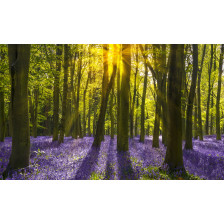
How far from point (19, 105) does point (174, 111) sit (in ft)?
15.9

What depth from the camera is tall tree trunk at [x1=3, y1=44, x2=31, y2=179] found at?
5059mm

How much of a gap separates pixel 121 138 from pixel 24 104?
512 centimetres

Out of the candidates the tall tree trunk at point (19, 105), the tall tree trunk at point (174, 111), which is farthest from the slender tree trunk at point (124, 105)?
the tall tree trunk at point (19, 105)

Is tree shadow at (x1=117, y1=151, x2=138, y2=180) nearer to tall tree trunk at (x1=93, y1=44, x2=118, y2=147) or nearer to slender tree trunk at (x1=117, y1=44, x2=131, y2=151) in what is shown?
slender tree trunk at (x1=117, y1=44, x2=131, y2=151)

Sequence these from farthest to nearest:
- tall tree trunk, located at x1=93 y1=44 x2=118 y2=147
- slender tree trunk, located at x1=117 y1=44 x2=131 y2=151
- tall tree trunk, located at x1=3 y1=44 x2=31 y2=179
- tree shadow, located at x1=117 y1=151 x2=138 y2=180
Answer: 1. tall tree trunk, located at x1=93 y1=44 x2=118 y2=147
2. slender tree trunk, located at x1=117 y1=44 x2=131 y2=151
3. tall tree trunk, located at x1=3 y1=44 x2=31 y2=179
4. tree shadow, located at x1=117 y1=151 x2=138 y2=180

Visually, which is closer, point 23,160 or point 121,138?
point 23,160

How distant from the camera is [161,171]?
17.1 ft

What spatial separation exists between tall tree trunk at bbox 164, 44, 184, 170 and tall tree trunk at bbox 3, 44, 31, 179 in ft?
15.0

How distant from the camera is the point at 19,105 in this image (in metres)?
5.10

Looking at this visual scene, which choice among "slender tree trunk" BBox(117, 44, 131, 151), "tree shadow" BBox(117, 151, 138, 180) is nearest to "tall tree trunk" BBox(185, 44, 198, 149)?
"slender tree trunk" BBox(117, 44, 131, 151)

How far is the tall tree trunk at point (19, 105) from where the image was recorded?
5.06 m

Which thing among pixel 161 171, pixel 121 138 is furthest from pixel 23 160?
pixel 121 138

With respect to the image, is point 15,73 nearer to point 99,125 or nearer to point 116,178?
point 116,178

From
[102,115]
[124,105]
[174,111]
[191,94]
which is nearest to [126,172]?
[174,111]
